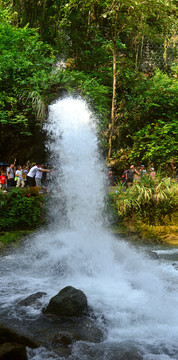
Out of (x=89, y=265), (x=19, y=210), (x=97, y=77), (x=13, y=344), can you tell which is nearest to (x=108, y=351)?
(x=13, y=344)

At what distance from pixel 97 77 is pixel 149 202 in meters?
10.7

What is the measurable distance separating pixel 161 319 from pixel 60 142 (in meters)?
7.19

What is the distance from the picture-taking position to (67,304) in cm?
519

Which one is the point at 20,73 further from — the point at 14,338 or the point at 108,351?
the point at 108,351

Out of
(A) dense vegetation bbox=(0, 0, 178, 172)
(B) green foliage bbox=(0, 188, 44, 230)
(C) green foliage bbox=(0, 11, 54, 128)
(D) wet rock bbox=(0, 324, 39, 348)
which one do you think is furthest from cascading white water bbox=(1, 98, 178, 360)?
(A) dense vegetation bbox=(0, 0, 178, 172)

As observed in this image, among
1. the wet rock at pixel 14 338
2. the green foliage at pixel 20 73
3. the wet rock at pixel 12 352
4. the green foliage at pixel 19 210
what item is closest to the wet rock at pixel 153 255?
the green foliage at pixel 19 210

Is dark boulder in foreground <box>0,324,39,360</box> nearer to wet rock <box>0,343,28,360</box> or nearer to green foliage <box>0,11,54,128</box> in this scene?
wet rock <box>0,343,28,360</box>

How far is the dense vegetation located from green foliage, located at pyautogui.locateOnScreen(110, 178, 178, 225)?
4902 mm

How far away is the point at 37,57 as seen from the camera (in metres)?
14.9

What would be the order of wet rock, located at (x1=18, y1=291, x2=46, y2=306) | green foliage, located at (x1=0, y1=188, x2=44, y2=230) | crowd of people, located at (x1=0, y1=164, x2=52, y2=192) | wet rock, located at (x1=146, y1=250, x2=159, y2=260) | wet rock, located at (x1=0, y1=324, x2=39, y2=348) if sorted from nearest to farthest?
wet rock, located at (x1=0, y1=324, x2=39, y2=348)
wet rock, located at (x1=18, y1=291, x2=46, y2=306)
wet rock, located at (x1=146, y1=250, x2=159, y2=260)
green foliage, located at (x1=0, y1=188, x2=44, y2=230)
crowd of people, located at (x1=0, y1=164, x2=52, y2=192)

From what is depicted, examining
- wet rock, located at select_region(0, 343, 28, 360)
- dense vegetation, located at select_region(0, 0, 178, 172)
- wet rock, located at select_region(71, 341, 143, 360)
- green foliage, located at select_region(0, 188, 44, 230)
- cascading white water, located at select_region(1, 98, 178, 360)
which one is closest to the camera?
wet rock, located at select_region(0, 343, 28, 360)

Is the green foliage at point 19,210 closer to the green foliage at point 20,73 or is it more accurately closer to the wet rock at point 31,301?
the green foliage at point 20,73

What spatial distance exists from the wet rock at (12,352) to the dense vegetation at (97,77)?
38.8 feet

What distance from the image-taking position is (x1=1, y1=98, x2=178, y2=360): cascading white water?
5086mm
